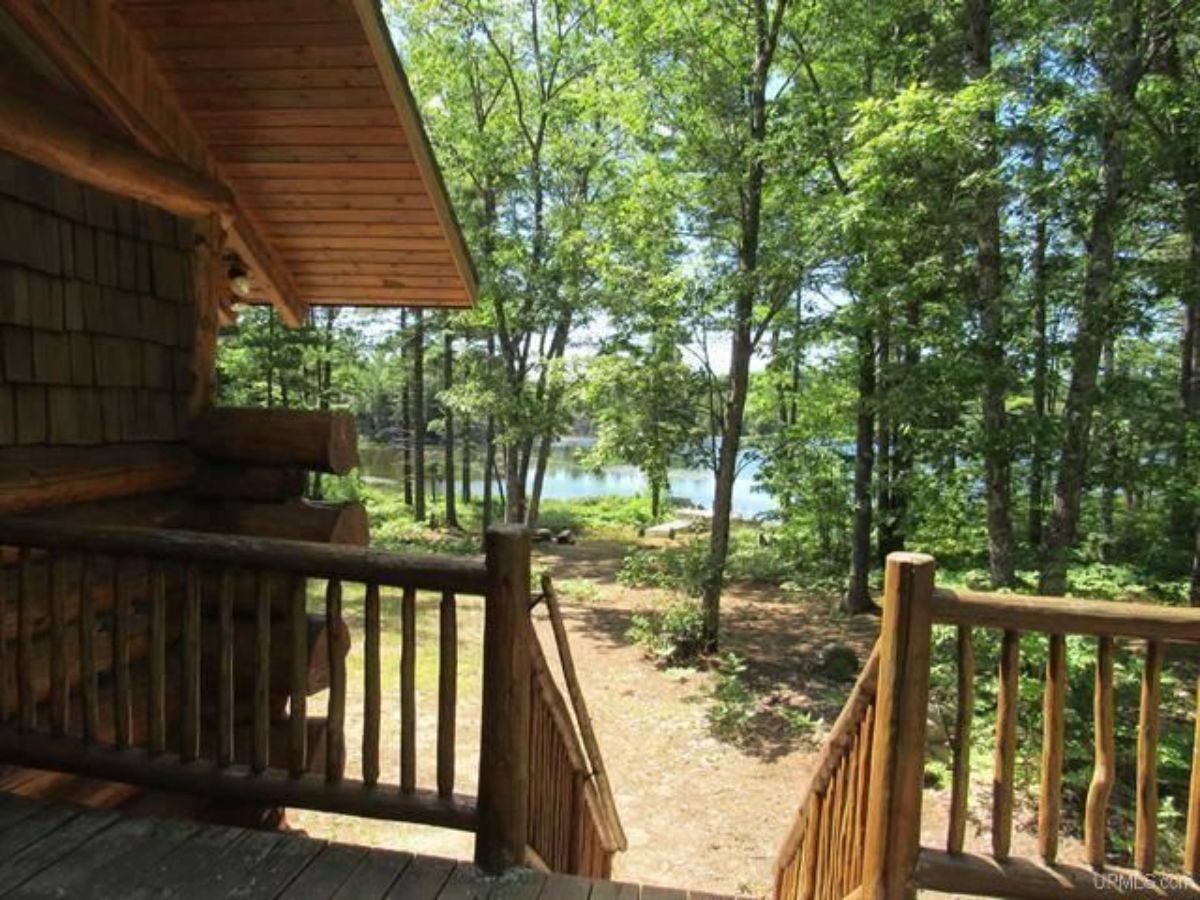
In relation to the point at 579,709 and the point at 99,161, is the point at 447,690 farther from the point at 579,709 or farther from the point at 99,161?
the point at 99,161

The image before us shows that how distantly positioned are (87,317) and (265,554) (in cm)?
204

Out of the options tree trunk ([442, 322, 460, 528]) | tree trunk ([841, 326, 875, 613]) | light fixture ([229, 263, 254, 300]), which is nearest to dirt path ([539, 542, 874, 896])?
tree trunk ([841, 326, 875, 613])

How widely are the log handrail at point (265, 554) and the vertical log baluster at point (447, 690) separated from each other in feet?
0.30

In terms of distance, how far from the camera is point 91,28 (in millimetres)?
3451

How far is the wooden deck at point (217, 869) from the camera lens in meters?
2.16

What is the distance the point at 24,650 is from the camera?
268 cm

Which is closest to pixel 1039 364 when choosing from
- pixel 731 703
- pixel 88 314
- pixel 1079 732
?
pixel 1079 732

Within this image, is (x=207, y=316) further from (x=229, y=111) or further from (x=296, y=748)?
(x=296, y=748)

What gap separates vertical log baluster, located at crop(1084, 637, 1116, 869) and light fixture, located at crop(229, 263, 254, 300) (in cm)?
547

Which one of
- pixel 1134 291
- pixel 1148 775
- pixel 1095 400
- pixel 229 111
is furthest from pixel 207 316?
pixel 1134 291

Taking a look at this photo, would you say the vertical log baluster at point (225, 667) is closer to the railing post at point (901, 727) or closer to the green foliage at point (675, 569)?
the railing post at point (901, 727)

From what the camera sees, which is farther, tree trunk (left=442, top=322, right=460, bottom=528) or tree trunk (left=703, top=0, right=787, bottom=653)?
tree trunk (left=442, top=322, right=460, bottom=528)

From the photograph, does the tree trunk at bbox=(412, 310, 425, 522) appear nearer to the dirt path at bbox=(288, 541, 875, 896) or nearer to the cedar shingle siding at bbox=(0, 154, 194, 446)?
the dirt path at bbox=(288, 541, 875, 896)

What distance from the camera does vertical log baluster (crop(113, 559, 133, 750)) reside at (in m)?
2.59
